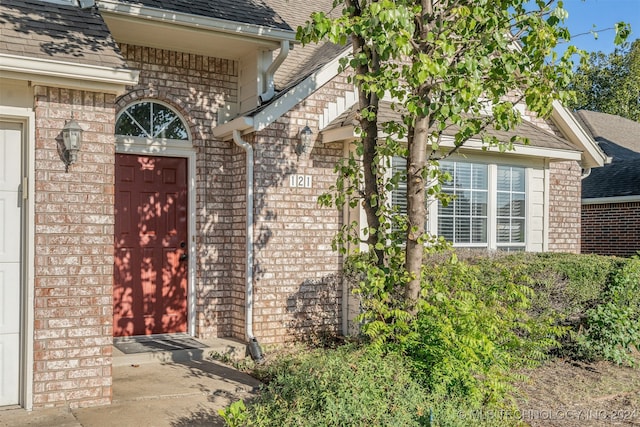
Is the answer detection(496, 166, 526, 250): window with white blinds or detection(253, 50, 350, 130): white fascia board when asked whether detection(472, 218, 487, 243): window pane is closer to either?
detection(496, 166, 526, 250): window with white blinds

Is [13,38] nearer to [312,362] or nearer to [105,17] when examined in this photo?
[105,17]

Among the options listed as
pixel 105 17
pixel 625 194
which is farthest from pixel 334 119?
pixel 625 194

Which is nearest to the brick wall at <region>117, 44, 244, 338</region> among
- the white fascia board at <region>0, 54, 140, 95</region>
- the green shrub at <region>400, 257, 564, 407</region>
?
the white fascia board at <region>0, 54, 140, 95</region>

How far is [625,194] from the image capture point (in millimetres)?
15914

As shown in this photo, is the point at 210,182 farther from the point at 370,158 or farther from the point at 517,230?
the point at 517,230

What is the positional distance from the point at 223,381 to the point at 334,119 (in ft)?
12.4

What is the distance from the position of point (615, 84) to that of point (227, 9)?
29583 millimetres

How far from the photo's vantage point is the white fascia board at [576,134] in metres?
10.4

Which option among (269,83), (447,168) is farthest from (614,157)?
(269,83)

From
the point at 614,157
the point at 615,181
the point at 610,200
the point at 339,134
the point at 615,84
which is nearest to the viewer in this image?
the point at 339,134

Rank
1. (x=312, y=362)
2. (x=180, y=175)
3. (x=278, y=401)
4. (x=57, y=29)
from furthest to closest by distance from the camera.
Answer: (x=180, y=175) < (x=57, y=29) < (x=312, y=362) < (x=278, y=401)

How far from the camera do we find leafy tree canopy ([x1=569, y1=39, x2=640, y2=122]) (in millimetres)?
31375

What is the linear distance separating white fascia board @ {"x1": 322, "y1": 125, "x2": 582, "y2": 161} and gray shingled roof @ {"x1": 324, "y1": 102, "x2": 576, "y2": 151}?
0.25ft

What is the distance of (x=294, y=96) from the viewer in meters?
7.90
